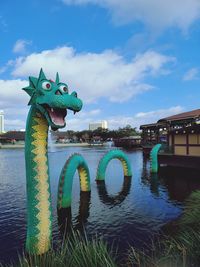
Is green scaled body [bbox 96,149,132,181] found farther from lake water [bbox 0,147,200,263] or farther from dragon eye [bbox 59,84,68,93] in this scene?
dragon eye [bbox 59,84,68,93]

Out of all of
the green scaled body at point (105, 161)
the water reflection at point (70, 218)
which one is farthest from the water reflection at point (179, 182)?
the water reflection at point (70, 218)

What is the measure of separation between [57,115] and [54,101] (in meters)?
0.37

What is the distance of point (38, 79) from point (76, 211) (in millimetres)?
6475

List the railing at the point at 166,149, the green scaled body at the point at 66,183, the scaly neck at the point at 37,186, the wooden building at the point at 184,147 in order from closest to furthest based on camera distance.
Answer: the scaly neck at the point at 37,186
the green scaled body at the point at 66,183
the wooden building at the point at 184,147
the railing at the point at 166,149

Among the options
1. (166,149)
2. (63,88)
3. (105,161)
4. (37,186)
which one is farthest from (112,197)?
(166,149)

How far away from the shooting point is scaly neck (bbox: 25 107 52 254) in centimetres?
641

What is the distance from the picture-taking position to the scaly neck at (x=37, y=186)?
6414 millimetres

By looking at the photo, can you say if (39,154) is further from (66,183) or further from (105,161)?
(105,161)

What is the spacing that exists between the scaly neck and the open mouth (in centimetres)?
50

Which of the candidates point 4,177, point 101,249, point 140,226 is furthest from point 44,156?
point 4,177

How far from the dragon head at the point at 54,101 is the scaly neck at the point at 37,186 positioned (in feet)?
1.33

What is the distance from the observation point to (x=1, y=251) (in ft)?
24.2

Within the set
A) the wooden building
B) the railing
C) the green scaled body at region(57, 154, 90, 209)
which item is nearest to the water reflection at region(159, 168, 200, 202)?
the wooden building

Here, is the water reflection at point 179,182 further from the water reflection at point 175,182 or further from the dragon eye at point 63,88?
the dragon eye at point 63,88
